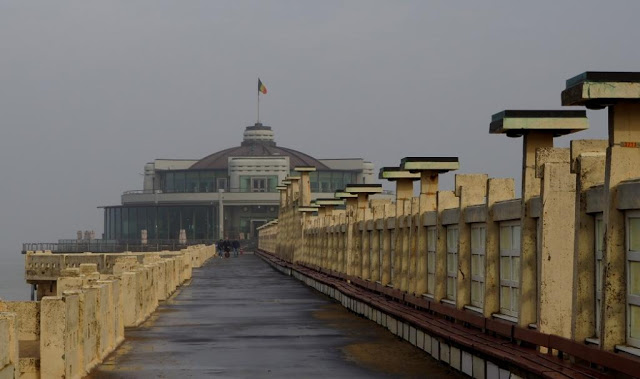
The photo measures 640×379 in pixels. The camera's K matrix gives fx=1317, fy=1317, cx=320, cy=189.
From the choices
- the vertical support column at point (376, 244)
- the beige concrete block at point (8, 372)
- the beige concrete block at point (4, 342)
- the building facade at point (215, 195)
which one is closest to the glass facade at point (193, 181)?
the building facade at point (215, 195)

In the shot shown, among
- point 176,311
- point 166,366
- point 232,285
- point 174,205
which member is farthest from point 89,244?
point 166,366

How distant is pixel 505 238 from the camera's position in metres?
19.3

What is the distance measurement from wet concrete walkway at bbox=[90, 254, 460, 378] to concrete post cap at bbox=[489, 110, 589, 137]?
3646mm

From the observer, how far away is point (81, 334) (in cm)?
1892

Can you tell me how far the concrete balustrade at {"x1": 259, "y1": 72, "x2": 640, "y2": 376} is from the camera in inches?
523

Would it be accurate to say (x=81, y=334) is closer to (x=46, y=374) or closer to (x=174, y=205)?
(x=46, y=374)

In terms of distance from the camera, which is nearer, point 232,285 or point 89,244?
point 232,285

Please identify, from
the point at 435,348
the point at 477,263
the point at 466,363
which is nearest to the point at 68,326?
the point at 466,363

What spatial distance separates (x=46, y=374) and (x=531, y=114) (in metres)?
7.32

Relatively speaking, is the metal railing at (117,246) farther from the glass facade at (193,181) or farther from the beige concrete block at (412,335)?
the beige concrete block at (412,335)

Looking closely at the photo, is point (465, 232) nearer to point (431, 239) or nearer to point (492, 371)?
point (431, 239)

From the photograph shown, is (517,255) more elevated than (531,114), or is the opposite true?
(531,114)

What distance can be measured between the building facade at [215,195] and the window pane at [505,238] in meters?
155

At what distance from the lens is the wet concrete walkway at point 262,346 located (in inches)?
753
